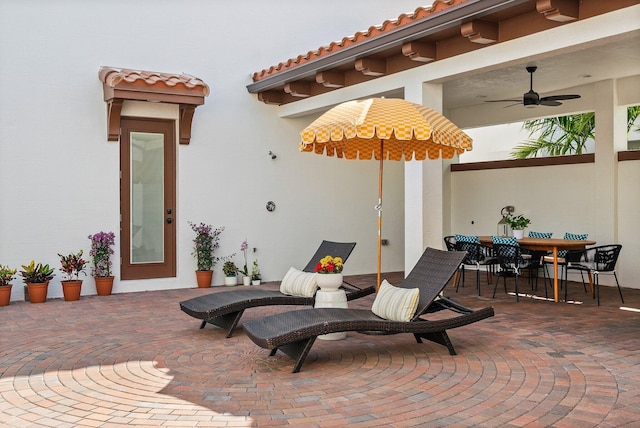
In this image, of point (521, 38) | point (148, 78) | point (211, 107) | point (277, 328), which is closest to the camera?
point (277, 328)

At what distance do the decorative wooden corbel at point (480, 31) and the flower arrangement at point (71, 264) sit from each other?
19.8ft

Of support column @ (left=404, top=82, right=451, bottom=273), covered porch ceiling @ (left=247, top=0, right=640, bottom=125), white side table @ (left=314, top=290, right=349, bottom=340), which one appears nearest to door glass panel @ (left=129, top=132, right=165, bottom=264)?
covered porch ceiling @ (left=247, top=0, right=640, bottom=125)

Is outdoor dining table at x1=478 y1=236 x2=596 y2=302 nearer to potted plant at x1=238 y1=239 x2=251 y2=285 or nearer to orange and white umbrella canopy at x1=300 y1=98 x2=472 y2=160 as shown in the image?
orange and white umbrella canopy at x1=300 y1=98 x2=472 y2=160

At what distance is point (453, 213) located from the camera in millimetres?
12523

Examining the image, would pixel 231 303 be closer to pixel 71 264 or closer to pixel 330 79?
pixel 71 264

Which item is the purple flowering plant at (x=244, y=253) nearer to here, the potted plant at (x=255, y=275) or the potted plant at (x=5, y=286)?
the potted plant at (x=255, y=275)

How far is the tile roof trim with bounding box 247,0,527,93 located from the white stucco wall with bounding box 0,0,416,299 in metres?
1.03

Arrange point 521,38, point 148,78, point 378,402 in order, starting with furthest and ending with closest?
point 148,78 → point 521,38 → point 378,402

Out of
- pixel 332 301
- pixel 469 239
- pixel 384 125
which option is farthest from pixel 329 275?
pixel 469 239

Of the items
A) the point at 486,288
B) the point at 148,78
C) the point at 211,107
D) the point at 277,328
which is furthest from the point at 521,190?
the point at 277,328

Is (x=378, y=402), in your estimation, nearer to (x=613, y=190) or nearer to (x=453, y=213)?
(x=613, y=190)

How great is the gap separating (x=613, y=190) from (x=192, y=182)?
680 cm

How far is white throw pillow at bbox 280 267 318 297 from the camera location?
21.6ft

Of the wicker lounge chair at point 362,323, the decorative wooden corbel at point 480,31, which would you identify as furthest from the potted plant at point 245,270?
the decorative wooden corbel at point 480,31
